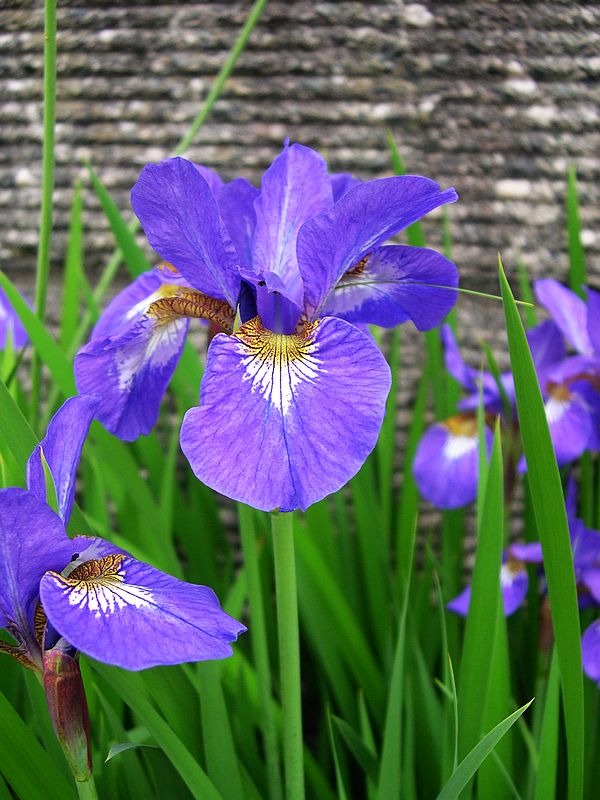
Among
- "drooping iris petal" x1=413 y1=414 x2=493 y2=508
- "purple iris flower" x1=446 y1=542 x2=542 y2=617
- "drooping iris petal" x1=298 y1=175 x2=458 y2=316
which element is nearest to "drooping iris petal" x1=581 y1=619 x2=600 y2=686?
"purple iris flower" x1=446 y1=542 x2=542 y2=617

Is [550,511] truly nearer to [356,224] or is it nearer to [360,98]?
[356,224]

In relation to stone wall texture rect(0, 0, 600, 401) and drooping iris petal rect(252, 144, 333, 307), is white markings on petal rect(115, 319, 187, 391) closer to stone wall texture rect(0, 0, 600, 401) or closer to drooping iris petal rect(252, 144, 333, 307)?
drooping iris petal rect(252, 144, 333, 307)

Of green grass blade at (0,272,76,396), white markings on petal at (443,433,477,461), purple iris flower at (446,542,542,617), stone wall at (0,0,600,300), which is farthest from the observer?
stone wall at (0,0,600,300)

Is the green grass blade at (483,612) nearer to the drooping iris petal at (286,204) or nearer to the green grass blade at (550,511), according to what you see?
the green grass blade at (550,511)

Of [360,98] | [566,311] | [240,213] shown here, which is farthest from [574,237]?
[240,213]

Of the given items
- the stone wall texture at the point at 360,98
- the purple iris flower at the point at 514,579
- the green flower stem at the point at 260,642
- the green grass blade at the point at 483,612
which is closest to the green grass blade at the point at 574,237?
the stone wall texture at the point at 360,98

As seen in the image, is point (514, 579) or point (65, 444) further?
point (514, 579)

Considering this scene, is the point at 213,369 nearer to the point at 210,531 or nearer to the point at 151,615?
the point at 151,615
